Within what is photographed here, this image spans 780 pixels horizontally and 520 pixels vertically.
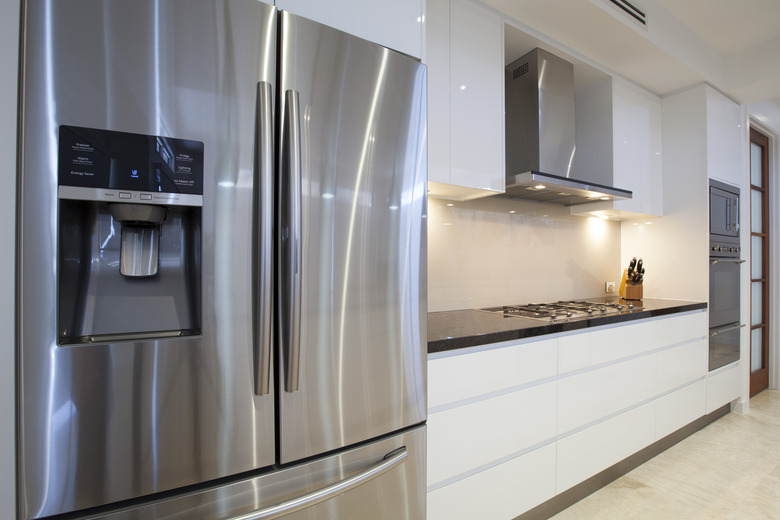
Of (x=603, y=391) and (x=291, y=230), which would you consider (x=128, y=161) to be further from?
(x=603, y=391)

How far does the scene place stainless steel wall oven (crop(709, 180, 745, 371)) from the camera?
2.67 meters

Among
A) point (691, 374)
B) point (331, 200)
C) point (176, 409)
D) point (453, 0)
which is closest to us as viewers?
point (176, 409)

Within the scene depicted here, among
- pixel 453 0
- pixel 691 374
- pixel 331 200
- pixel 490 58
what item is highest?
pixel 453 0

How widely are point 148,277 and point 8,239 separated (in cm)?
24

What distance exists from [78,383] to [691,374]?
324cm

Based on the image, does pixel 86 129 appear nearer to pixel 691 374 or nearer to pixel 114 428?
pixel 114 428

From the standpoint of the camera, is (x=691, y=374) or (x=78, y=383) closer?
(x=78, y=383)

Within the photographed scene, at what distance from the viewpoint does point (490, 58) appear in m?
1.82

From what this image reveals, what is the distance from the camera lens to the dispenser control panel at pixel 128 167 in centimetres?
72

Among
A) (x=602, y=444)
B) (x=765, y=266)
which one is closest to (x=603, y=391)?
(x=602, y=444)

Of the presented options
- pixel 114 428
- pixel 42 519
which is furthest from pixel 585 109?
pixel 42 519

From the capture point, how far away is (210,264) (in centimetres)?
83

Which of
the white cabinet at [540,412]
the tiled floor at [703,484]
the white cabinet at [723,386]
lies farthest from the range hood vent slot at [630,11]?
the tiled floor at [703,484]

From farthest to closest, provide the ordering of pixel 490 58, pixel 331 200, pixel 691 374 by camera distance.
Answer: pixel 691 374
pixel 490 58
pixel 331 200
